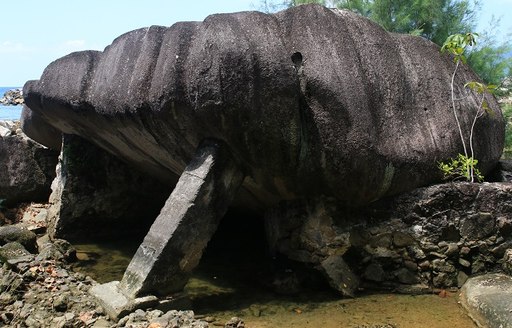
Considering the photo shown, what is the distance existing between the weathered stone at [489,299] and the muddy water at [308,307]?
11cm

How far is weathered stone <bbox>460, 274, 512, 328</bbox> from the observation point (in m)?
4.24

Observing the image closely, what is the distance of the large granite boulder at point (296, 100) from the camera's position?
188 inches

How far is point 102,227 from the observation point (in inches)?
315

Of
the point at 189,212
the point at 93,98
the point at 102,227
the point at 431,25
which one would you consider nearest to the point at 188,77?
the point at 189,212

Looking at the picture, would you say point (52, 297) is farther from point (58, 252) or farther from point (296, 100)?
point (296, 100)

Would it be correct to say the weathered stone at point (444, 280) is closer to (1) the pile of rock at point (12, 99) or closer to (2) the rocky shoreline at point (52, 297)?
(2) the rocky shoreline at point (52, 297)

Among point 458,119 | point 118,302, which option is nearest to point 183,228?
point 118,302

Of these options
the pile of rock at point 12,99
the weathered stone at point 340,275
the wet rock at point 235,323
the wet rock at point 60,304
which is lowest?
the wet rock at point 60,304

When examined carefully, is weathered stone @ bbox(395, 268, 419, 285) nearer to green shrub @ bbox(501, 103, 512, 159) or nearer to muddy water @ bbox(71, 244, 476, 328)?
muddy water @ bbox(71, 244, 476, 328)

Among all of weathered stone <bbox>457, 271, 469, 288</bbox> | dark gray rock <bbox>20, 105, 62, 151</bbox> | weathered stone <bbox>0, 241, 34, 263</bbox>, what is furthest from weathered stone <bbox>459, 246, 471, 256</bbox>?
dark gray rock <bbox>20, 105, 62, 151</bbox>

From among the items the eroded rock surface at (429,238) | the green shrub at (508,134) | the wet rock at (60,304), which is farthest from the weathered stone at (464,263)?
the green shrub at (508,134)

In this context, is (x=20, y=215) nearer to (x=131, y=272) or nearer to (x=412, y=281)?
(x=131, y=272)

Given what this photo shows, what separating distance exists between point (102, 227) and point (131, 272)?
140 inches

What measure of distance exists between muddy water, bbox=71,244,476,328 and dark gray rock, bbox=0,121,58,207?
4.15 m
